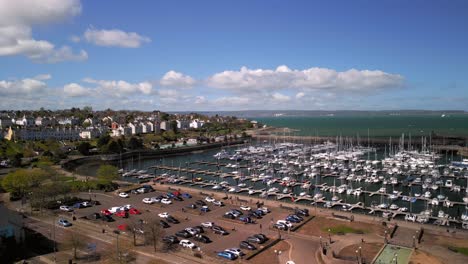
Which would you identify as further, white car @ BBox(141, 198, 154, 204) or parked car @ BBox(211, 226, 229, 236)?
white car @ BBox(141, 198, 154, 204)

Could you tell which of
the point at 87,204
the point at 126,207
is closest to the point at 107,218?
the point at 126,207

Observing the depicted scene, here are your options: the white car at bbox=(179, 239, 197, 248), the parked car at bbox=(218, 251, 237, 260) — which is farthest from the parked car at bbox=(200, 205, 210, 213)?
the parked car at bbox=(218, 251, 237, 260)

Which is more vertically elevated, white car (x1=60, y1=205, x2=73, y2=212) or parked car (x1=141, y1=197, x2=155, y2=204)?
white car (x1=60, y1=205, x2=73, y2=212)

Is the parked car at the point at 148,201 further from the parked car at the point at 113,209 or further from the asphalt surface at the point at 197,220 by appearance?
the parked car at the point at 113,209

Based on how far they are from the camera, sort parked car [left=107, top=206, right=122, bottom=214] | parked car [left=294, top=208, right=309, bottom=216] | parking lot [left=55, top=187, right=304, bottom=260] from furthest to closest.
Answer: parked car [left=107, top=206, right=122, bottom=214] < parked car [left=294, top=208, right=309, bottom=216] < parking lot [left=55, top=187, right=304, bottom=260]

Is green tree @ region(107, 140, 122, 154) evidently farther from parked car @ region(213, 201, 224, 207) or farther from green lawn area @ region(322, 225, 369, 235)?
green lawn area @ region(322, 225, 369, 235)

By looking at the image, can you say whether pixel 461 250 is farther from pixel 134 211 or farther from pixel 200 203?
pixel 134 211

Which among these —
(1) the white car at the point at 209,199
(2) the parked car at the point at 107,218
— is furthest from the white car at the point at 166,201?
(2) the parked car at the point at 107,218

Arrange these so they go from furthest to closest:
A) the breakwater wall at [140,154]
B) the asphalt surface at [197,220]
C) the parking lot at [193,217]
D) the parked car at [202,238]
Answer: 1. the breakwater wall at [140,154]
2. the parking lot at [193,217]
3. the parked car at [202,238]
4. the asphalt surface at [197,220]

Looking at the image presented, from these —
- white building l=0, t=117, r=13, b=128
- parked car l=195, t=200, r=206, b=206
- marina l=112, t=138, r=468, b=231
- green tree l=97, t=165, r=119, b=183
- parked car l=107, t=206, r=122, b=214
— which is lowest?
marina l=112, t=138, r=468, b=231
